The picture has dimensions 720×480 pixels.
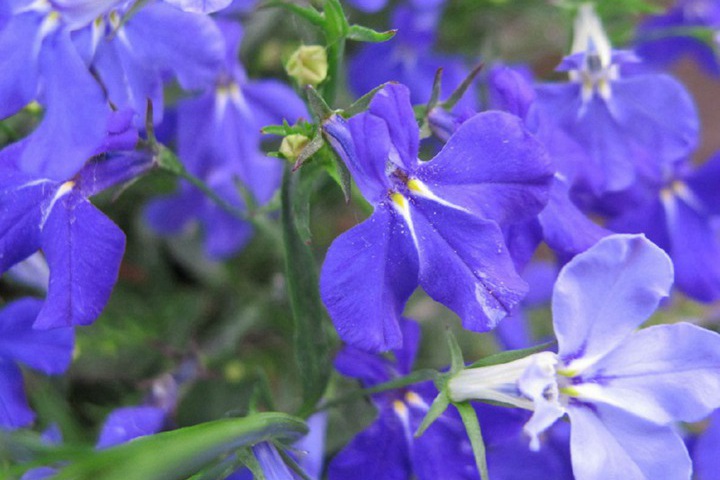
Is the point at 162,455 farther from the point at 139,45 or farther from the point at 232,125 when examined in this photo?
the point at 232,125

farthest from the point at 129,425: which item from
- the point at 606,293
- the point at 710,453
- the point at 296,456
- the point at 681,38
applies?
the point at 681,38

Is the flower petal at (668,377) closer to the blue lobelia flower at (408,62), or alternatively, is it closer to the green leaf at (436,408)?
the green leaf at (436,408)

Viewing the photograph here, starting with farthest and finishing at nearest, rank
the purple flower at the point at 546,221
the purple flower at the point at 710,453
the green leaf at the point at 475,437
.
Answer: the purple flower at the point at 710,453
the purple flower at the point at 546,221
the green leaf at the point at 475,437

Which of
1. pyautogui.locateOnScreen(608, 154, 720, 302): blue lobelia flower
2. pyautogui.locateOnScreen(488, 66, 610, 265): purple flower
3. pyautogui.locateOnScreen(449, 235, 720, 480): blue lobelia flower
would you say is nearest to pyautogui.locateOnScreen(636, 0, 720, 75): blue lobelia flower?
pyautogui.locateOnScreen(608, 154, 720, 302): blue lobelia flower

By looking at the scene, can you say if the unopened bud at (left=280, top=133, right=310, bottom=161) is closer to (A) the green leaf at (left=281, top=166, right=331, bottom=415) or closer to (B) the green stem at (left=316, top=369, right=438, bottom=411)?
(A) the green leaf at (left=281, top=166, right=331, bottom=415)

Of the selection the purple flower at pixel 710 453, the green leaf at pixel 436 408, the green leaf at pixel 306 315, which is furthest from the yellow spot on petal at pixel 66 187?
the purple flower at pixel 710 453

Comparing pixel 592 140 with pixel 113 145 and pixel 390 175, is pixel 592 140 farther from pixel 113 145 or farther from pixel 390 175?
pixel 113 145

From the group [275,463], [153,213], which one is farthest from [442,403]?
[153,213]
